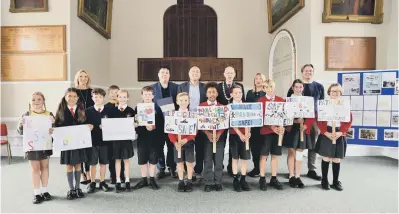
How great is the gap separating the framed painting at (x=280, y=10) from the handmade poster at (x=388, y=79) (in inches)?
89.0

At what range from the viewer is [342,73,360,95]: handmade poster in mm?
5852

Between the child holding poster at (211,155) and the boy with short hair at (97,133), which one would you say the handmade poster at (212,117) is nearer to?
the child holding poster at (211,155)

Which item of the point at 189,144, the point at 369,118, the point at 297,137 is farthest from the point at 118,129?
the point at 369,118

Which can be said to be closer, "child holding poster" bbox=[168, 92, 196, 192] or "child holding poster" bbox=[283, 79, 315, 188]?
"child holding poster" bbox=[168, 92, 196, 192]

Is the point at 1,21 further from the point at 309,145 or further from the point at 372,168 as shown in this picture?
the point at 372,168

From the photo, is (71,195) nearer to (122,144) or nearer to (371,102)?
(122,144)

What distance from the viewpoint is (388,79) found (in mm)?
5500

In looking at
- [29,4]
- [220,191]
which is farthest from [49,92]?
[220,191]

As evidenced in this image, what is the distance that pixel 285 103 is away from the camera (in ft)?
13.0

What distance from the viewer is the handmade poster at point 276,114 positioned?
3.91m

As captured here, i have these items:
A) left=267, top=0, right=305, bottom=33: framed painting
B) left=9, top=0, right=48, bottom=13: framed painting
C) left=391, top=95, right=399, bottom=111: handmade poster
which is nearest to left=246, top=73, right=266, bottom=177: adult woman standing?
left=391, top=95, right=399, bottom=111: handmade poster

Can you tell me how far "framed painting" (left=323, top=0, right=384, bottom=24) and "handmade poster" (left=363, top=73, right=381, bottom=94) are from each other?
1.31 metres

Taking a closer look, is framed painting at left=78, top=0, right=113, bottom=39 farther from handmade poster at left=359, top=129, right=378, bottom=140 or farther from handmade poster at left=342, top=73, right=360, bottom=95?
handmade poster at left=359, top=129, right=378, bottom=140

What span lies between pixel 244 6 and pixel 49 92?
6.25 meters
